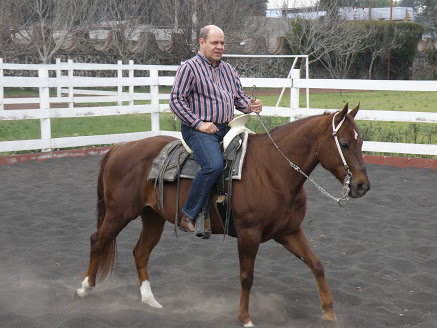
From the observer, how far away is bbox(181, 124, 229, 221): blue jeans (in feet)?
13.6

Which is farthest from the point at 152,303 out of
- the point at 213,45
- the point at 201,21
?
the point at 201,21

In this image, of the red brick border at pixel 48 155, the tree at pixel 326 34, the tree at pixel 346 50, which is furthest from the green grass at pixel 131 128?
the tree at pixel 346 50

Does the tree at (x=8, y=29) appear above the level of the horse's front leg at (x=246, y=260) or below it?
above

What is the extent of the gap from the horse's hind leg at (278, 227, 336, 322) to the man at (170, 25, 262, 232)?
721mm

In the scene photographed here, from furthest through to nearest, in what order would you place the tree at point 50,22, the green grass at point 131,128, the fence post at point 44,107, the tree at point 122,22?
the tree at point 122,22
the tree at point 50,22
the green grass at point 131,128
the fence post at point 44,107

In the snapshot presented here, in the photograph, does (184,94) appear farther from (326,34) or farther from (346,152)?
(326,34)

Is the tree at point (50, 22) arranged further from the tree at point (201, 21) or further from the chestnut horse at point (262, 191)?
the chestnut horse at point (262, 191)

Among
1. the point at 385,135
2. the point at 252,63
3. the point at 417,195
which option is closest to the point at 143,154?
the point at 417,195

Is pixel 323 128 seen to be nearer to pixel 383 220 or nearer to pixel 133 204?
pixel 133 204

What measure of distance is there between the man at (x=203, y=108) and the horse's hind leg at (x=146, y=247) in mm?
536

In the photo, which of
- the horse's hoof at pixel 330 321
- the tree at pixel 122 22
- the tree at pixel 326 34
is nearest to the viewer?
the horse's hoof at pixel 330 321

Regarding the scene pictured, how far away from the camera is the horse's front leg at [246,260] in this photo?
13.2 feet

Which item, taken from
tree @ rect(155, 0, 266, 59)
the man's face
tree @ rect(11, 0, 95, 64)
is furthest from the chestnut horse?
tree @ rect(155, 0, 266, 59)

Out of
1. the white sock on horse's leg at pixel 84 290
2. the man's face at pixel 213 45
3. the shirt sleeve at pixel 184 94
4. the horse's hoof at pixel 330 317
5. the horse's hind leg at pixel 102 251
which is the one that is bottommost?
the white sock on horse's leg at pixel 84 290
